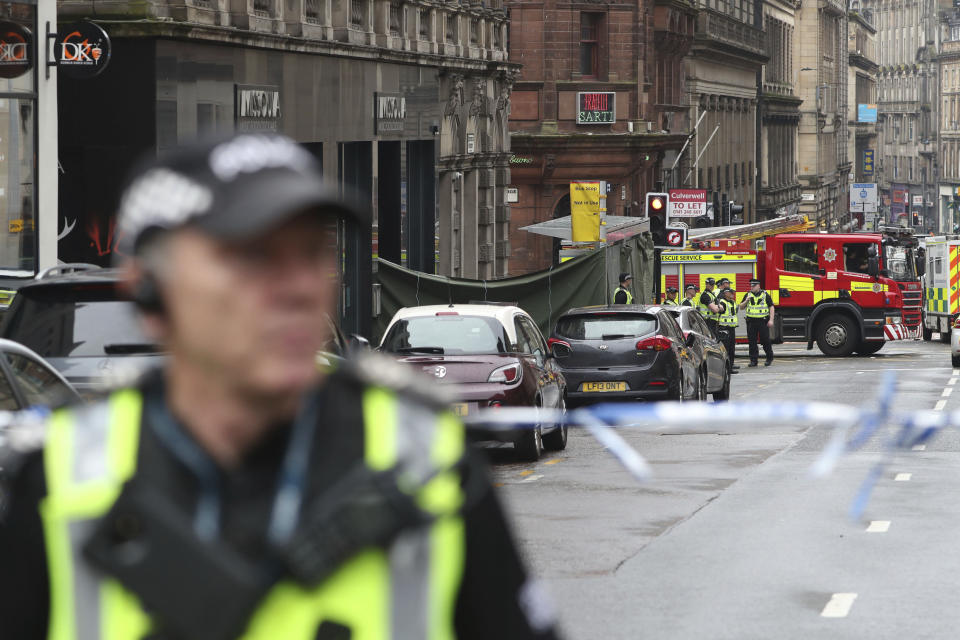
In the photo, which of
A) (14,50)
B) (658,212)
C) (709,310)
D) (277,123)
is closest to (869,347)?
(709,310)

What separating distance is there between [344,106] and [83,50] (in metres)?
8.56

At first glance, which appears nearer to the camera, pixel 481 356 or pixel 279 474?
pixel 279 474

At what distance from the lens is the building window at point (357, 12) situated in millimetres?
27859

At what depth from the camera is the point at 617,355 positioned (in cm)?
2245

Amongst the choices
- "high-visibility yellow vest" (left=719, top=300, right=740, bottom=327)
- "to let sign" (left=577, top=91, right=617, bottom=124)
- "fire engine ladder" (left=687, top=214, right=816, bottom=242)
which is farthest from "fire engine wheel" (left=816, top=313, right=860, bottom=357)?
"to let sign" (left=577, top=91, right=617, bottom=124)

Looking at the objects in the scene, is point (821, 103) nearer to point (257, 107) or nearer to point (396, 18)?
point (396, 18)

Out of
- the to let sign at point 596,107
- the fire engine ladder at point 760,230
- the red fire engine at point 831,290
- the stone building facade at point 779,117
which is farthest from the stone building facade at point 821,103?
the red fire engine at point 831,290

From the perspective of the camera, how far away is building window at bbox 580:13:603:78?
5194 cm

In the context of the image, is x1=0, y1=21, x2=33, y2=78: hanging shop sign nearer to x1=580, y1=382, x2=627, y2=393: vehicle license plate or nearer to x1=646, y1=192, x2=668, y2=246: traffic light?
x1=580, y1=382, x2=627, y2=393: vehicle license plate

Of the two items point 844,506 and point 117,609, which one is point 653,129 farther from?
point 117,609

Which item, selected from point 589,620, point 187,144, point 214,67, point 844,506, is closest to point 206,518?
point 187,144

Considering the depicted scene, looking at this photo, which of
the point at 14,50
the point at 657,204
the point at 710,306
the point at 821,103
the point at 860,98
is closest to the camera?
the point at 14,50

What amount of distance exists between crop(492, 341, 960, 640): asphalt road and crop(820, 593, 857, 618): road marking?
10mm

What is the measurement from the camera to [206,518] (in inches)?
71.0
